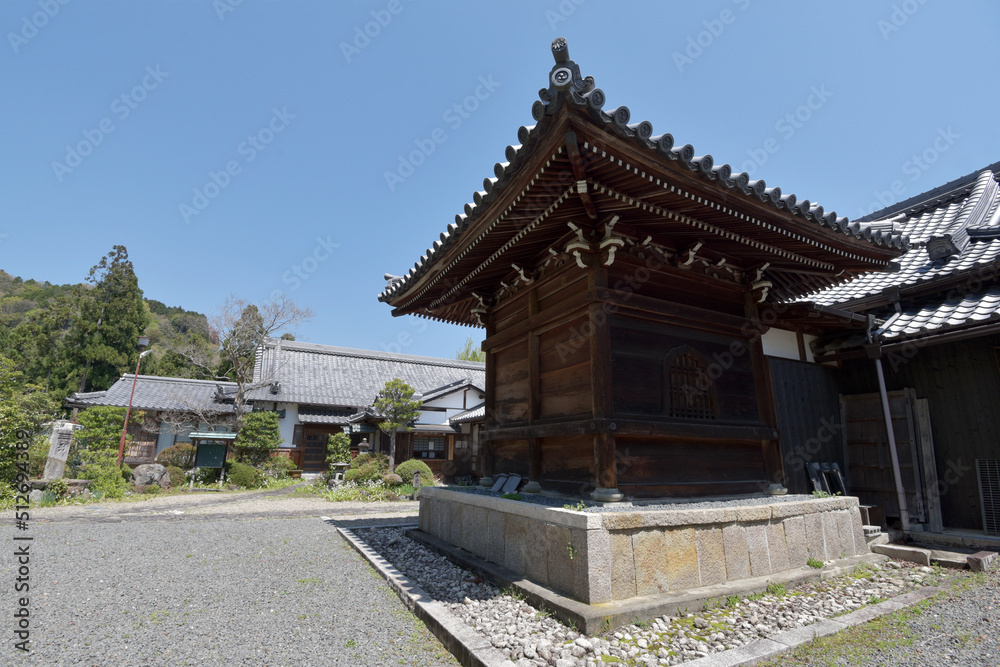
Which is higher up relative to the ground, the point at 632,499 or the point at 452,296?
the point at 452,296

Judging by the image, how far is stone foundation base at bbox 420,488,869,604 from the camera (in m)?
3.76

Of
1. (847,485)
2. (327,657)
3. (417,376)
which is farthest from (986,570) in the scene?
(417,376)

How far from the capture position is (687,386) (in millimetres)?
5414

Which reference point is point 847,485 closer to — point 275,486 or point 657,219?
point 657,219

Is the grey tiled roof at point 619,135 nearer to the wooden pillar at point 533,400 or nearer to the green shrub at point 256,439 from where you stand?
the wooden pillar at point 533,400

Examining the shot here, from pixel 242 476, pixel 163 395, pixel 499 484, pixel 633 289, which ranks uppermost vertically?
pixel 163 395

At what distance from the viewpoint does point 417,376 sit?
101 feet

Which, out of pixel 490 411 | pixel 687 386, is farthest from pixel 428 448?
pixel 687 386

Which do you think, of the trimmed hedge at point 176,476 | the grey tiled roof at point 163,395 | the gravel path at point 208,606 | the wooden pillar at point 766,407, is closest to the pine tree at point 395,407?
the trimmed hedge at point 176,476

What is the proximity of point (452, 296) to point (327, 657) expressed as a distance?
4.76m

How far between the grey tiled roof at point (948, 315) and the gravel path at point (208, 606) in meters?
7.04

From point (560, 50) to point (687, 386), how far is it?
3.84 m

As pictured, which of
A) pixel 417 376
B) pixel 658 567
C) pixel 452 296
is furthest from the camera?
pixel 417 376

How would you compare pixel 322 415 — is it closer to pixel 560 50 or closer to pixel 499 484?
pixel 499 484
